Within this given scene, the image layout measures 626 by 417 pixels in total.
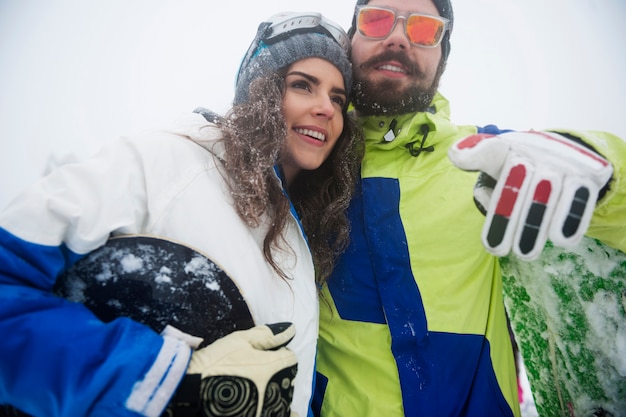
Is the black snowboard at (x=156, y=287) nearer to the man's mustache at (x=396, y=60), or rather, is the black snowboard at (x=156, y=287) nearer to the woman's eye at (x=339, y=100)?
the woman's eye at (x=339, y=100)

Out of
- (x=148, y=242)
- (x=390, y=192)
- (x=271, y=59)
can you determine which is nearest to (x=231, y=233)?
(x=148, y=242)

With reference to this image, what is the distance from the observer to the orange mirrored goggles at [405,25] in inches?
83.2

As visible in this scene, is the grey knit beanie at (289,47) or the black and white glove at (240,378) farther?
the grey knit beanie at (289,47)

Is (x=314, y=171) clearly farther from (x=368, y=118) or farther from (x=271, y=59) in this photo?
(x=271, y=59)

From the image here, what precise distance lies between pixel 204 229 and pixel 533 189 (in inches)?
41.7

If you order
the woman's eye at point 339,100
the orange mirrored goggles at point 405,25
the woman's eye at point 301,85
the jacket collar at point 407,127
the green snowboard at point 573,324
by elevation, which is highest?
the orange mirrored goggles at point 405,25

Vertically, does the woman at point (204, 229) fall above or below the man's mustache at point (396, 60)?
below

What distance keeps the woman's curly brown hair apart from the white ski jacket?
4.1 inches

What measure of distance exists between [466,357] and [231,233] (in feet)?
Answer: 4.24

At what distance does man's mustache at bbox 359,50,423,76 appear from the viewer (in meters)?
2.08

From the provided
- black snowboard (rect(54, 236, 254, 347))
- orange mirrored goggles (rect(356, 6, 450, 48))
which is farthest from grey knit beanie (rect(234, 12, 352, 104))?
black snowboard (rect(54, 236, 254, 347))

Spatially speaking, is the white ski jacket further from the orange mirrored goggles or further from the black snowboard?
the orange mirrored goggles

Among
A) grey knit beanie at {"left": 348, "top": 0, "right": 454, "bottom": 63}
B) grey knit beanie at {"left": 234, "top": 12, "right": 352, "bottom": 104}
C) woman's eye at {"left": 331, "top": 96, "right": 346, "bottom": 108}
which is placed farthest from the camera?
grey knit beanie at {"left": 348, "top": 0, "right": 454, "bottom": 63}

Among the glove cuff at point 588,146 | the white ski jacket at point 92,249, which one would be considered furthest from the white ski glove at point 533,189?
the white ski jacket at point 92,249
